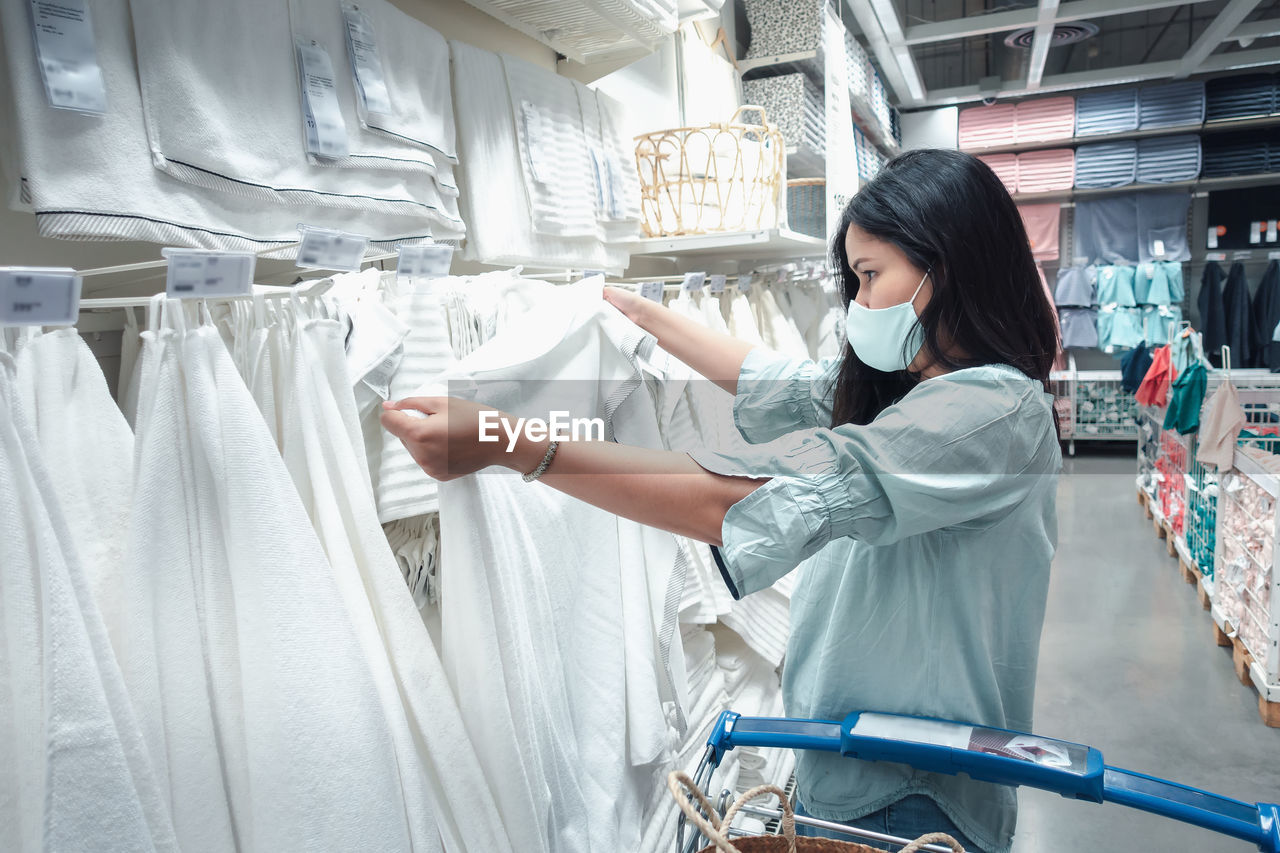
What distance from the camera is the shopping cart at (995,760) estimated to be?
857 millimetres

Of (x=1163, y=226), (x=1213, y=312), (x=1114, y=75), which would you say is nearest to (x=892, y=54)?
(x=1114, y=75)

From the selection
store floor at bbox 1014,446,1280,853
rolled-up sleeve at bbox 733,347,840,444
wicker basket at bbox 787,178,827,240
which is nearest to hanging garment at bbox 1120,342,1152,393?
store floor at bbox 1014,446,1280,853

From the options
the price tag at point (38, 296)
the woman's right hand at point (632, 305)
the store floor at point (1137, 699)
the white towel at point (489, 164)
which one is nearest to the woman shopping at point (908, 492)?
the price tag at point (38, 296)

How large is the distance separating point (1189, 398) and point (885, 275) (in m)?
4.18

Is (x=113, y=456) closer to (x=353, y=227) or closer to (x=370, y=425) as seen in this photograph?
(x=370, y=425)

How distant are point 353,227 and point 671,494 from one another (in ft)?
2.75

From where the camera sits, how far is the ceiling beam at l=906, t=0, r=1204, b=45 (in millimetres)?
5125

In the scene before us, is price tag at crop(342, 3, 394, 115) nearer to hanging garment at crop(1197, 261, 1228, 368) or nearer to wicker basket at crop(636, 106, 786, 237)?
wicker basket at crop(636, 106, 786, 237)

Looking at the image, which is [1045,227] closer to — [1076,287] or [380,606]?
[1076,287]

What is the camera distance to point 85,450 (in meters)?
0.83

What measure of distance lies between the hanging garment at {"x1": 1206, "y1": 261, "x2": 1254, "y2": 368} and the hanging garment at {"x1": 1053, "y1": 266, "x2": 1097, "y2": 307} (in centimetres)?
104

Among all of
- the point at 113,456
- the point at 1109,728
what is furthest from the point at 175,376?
the point at 1109,728

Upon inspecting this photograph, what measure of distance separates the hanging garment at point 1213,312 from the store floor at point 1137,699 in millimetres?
3129

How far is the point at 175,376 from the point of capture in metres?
0.85
